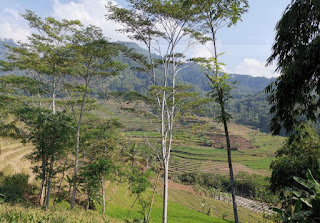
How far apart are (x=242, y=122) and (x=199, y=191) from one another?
89.3 meters

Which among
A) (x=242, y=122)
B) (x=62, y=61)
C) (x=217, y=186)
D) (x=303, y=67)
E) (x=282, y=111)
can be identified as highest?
(x=62, y=61)

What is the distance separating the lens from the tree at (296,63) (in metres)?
5.05

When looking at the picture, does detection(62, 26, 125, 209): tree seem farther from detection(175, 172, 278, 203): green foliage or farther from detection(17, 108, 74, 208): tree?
detection(175, 172, 278, 203): green foliage

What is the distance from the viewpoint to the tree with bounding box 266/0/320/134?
505 cm

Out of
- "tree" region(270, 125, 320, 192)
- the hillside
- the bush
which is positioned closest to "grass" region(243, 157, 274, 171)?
the hillside

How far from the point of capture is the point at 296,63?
16.8 ft

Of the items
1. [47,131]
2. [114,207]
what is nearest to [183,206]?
[114,207]

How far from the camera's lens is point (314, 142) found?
9.89 m

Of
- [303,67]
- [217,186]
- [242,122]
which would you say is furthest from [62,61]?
[242,122]

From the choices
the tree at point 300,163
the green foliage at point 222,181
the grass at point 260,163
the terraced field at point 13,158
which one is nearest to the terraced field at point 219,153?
the grass at point 260,163

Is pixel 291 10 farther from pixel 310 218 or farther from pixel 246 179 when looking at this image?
pixel 246 179

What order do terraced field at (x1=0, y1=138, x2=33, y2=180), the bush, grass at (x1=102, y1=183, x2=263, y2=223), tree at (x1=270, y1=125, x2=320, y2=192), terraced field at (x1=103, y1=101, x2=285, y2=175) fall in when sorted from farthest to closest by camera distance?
terraced field at (x1=103, y1=101, x2=285, y2=175)
grass at (x1=102, y1=183, x2=263, y2=223)
terraced field at (x1=0, y1=138, x2=33, y2=180)
the bush
tree at (x1=270, y1=125, x2=320, y2=192)

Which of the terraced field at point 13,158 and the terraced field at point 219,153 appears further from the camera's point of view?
the terraced field at point 219,153

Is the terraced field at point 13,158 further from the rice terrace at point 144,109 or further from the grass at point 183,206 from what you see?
the grass at point 183,206
